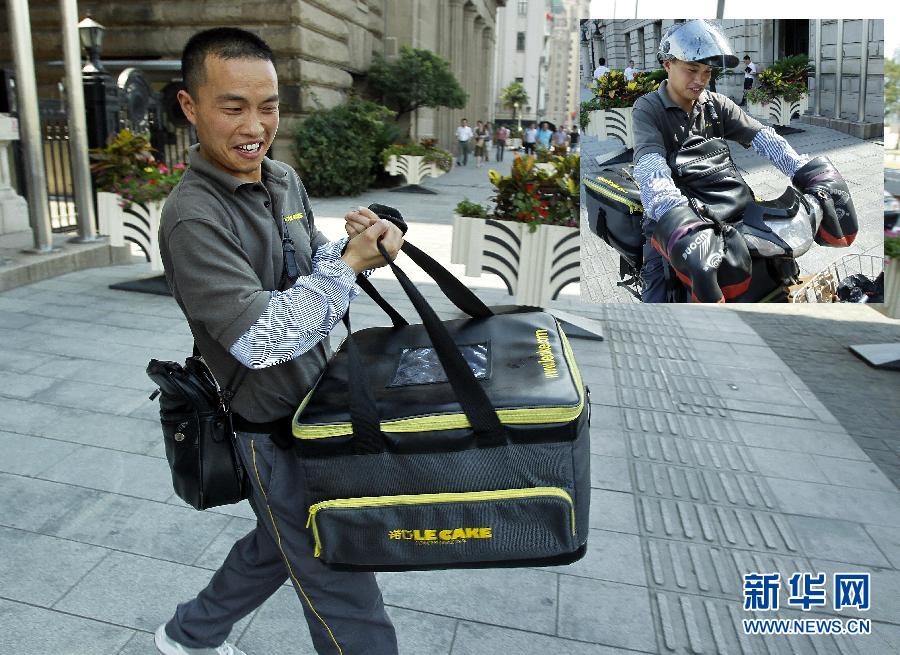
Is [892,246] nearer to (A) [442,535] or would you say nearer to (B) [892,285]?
(B) [892,285]

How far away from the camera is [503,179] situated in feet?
20.0

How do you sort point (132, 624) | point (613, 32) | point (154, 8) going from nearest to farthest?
point (132, 624) < point (613, 32) < point (154, 8)

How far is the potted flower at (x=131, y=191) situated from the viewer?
289 inches

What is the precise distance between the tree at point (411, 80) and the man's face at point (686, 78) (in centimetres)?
1688

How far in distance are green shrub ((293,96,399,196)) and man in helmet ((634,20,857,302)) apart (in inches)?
483

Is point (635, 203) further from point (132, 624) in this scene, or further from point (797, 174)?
point (132, 624)

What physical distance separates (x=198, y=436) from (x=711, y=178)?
12.7ft

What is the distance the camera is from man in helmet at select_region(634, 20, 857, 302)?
4715 mm

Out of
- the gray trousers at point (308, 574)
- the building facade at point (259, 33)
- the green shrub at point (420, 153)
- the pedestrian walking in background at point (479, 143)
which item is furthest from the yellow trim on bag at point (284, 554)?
the pedestrian walking in background at point (479, 143)

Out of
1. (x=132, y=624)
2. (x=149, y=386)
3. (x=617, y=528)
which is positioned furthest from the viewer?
(x=149, y=386)

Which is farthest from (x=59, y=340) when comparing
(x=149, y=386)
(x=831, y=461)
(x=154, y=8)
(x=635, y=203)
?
(x=154, y=8)

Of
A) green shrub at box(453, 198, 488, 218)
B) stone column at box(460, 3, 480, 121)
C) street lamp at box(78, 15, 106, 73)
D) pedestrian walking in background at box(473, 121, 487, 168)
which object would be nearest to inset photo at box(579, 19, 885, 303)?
green shrub at box(453, 198, 488, 218)

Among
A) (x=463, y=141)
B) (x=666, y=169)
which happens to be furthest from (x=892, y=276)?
(x=463, y=141)

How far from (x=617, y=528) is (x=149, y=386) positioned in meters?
3.11
